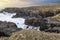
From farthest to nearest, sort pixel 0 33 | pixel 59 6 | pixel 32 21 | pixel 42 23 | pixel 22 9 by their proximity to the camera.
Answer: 1. pixel 59 6
2. pixel 22 9
3. pixel 32 21
4. pixel 42 23
5. pixel 0 33

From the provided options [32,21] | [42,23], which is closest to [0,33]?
[42,23]

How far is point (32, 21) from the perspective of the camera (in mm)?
37281

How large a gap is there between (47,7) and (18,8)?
24.8 feet

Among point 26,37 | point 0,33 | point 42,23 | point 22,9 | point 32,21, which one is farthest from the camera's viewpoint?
point 22,9

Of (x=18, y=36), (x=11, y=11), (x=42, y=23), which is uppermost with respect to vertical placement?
(x=18, y=36)

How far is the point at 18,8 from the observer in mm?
59656

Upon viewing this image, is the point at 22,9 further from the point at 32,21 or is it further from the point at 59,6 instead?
the point at 32,21

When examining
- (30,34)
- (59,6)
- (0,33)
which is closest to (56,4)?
(59,6)

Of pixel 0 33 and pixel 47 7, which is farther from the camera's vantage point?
pixel 47 7

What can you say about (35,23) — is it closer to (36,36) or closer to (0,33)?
(0,33)

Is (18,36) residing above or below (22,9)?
above

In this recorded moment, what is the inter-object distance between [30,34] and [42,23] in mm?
20334

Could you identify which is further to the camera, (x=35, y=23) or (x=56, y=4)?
(x=56, y=4)

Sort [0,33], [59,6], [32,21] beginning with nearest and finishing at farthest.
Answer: [0,33] < [32,21] < [59,6]
